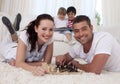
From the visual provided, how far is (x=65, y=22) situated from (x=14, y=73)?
7.69ft

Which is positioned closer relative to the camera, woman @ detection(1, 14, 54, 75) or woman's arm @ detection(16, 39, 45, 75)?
woman's arm @ detection(16, 39, 45, 75)

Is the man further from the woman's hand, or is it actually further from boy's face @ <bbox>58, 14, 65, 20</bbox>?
boy's face @ <bbox>58, 14, 65, 20</bbox>

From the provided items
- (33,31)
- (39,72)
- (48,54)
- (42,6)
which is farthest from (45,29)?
(42,6)

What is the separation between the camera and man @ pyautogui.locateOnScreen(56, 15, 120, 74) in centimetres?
148

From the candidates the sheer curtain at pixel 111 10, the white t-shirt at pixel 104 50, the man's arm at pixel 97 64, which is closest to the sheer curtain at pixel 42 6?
the sheer curtain at pixel 111 10

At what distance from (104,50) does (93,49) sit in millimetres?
122

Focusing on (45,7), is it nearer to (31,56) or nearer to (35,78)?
(31,56)

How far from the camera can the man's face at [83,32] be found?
159 centimetres

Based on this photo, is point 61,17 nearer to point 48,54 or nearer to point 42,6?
point 42,6

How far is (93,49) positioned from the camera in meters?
1.59

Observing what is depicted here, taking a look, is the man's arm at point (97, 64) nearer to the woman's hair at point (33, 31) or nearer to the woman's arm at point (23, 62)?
the woman's arm at point (23, 62)

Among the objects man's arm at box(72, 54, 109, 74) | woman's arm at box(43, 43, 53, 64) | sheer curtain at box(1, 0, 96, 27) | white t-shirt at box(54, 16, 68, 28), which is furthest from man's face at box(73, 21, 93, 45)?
sheer curtain at box(1, 0, 96, 27)

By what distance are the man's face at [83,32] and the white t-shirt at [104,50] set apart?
50mm

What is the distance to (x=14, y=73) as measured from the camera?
1.32 m
